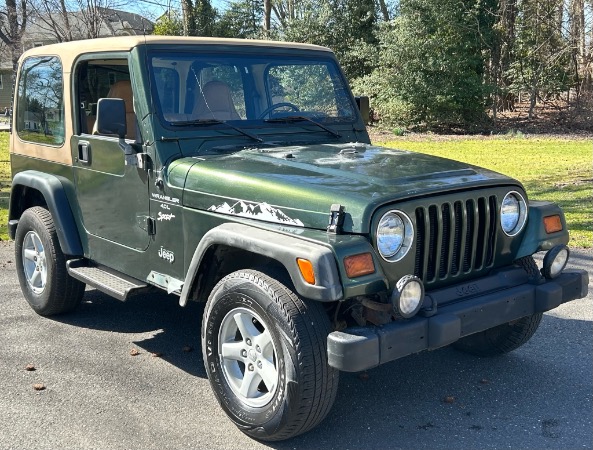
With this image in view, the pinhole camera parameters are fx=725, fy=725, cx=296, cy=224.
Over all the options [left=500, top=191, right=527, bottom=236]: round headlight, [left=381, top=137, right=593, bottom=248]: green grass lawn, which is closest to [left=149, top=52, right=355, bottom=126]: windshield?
[left=500, top=191, right=527, bottom=236]: round headlight

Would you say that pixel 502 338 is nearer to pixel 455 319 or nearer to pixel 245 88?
pixel 455 319

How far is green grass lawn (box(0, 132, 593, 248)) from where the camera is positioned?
989 centimetres

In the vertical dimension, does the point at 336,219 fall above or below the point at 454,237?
above

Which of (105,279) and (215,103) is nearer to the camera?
(215,103)

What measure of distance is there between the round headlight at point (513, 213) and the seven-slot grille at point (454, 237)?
99 mm

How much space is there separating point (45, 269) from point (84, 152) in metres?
1.15

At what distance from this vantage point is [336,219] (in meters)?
3.48

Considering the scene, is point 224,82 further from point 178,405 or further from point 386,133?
point 386,133

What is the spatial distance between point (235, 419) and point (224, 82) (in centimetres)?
220

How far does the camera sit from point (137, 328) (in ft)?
18.0

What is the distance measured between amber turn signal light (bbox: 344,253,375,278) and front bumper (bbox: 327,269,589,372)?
0.27 metres

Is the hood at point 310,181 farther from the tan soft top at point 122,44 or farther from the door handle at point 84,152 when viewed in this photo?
the door handle at point 84,152

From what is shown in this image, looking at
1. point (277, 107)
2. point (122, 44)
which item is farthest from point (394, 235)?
point (122, 44)

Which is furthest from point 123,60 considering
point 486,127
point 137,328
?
point 486,127
